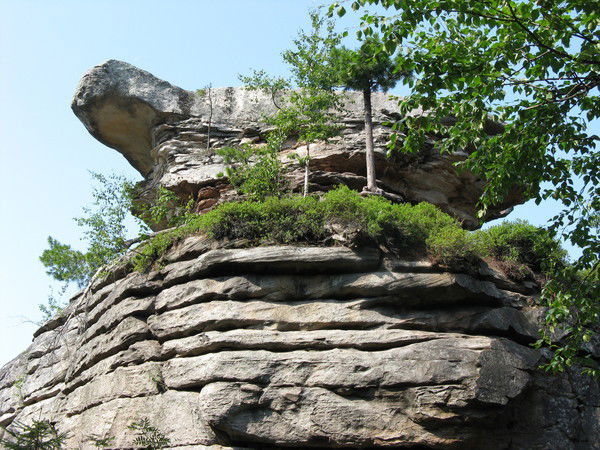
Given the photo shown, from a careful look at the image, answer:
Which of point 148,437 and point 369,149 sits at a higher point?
point 369,149

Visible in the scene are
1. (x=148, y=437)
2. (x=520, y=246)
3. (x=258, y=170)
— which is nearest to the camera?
(x=148, y=437)

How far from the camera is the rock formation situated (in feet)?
35.0

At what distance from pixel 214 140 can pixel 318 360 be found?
11.7 meters

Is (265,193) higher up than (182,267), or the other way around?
(265,193)

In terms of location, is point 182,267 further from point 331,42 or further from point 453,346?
point 331,42

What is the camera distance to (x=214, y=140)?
68.8ft

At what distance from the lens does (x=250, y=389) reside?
10984 millimetres

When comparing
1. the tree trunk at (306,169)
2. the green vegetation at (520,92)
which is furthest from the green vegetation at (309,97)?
the green vegetation at (520,92)

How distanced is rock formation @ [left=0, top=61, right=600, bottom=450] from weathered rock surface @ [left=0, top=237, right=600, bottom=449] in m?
0.03

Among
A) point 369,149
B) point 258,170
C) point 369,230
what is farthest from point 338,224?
point 369,149

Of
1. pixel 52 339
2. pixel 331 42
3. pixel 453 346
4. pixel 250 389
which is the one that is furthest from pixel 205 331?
pixel 331 42

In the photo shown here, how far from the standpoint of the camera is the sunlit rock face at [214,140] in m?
19.3

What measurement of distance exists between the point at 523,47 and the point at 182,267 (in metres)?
8.29

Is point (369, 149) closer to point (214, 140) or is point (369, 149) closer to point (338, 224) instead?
point (338, 224)
